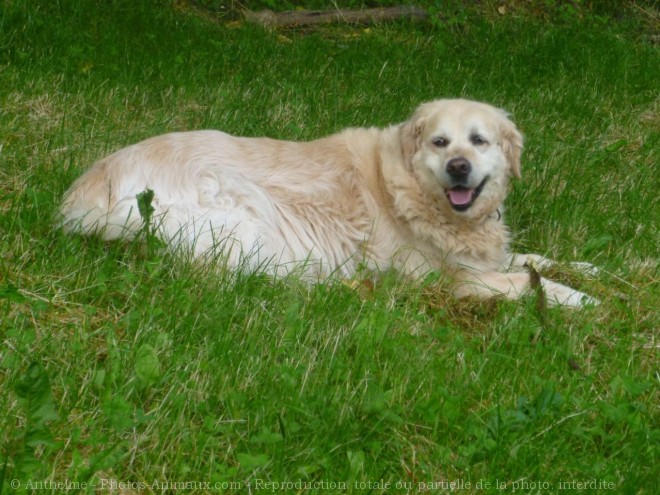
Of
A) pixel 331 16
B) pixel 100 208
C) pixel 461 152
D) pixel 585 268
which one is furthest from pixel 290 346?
pixel 331 16

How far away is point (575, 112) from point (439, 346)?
150 inches

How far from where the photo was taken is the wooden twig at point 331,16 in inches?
352

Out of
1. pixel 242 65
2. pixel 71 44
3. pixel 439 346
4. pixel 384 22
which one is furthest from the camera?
pixel 384 22

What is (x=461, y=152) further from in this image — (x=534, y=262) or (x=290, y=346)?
(x=290, y=346)

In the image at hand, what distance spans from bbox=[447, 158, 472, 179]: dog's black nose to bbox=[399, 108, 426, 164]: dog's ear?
29cm

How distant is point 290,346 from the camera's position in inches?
128

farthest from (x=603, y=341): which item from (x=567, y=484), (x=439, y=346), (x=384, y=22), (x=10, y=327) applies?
(x=384, y=22)

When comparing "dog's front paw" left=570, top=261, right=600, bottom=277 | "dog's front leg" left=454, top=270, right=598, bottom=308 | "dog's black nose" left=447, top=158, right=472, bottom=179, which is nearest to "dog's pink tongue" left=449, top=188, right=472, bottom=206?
"dog's black nose" left=447, top=158, right=472, bottom=179

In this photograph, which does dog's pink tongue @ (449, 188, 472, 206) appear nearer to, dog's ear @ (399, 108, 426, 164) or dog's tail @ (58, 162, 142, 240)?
dog's ear @ (399, 108, 426, 164)

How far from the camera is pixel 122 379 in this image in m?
2.82

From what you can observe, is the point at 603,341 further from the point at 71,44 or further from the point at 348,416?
the point at 71,44

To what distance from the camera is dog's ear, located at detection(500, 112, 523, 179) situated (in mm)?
4840

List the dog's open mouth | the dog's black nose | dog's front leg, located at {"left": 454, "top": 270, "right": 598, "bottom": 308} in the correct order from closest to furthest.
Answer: dog's front leg, located at {"left": 454, "top": 270, "right": 598, "bottom": 308}
the dog's black nose
the dog's open mouth

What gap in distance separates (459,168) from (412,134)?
0.40 metres
